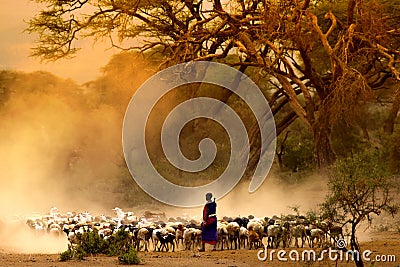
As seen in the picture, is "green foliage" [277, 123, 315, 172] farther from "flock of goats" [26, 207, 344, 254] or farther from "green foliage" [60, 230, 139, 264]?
"green foliage" [60, 230, 139, 264]

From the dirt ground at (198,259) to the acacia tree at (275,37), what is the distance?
761cm

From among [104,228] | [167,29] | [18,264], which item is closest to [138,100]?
[167,29]

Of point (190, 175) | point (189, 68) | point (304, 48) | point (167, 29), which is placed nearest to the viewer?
point (304, 48)

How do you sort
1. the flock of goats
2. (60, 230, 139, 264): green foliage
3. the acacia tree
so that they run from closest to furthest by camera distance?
1. (60, 230, 139, 264): green foliage
2. the flock of goats
3. the acacia tree

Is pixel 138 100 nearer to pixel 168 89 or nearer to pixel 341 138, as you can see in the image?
pixel 168 89

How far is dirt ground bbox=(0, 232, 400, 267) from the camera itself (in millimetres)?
13781

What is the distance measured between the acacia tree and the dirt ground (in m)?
7.61

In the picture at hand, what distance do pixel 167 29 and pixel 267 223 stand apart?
41.6 ft

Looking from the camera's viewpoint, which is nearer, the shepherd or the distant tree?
the distant tree

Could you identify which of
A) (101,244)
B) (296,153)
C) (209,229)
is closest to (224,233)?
(209,229)

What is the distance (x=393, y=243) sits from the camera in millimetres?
16594

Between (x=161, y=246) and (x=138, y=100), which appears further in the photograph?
(x=138, y=100)

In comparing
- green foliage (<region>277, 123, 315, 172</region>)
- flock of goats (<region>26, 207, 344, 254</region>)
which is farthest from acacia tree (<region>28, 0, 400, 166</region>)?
flock of goats (<region>26, 207, 344, 254</region>)

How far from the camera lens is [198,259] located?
14.8 m
